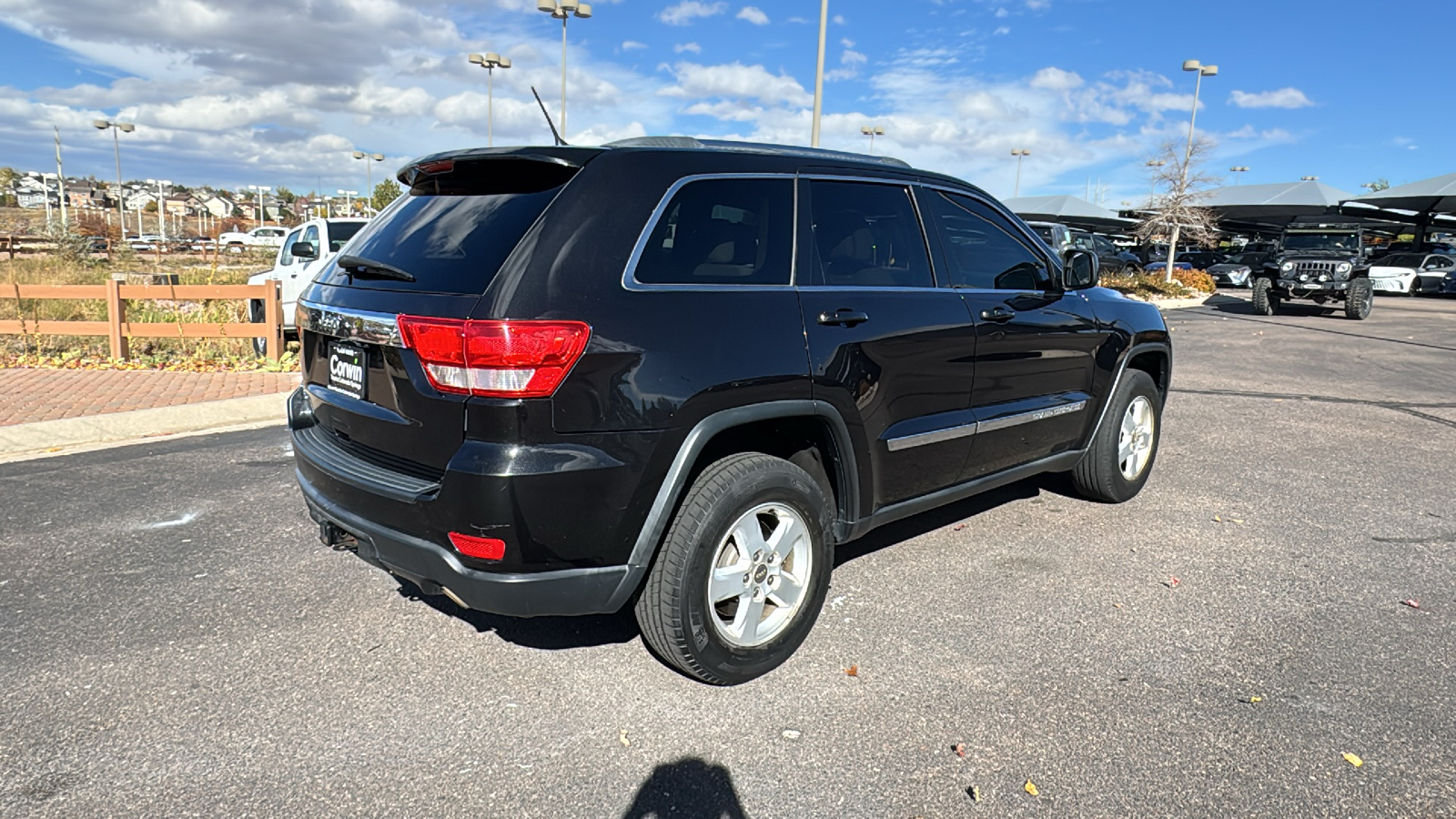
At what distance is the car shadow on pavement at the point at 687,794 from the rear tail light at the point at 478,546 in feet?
2.54

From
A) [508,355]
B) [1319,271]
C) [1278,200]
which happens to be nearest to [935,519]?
[508,355]

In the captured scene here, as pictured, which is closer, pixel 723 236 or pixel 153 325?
pixel 723 236

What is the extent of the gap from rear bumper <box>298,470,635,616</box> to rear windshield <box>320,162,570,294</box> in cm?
78

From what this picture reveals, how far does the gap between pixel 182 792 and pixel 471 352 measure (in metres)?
1.43

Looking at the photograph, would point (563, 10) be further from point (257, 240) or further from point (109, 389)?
point (257, 240)

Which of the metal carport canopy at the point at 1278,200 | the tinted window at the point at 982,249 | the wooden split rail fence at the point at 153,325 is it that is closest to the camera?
the tinted window at the point at 982,249

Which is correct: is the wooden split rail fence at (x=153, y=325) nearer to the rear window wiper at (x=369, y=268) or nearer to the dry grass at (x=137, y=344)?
the dry grass at (x=137, y=344)

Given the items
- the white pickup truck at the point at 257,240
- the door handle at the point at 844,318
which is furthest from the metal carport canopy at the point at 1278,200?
the white pickup truck at the point at 257,240

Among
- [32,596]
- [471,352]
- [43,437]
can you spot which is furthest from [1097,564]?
[43,437]

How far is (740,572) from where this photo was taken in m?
2.99

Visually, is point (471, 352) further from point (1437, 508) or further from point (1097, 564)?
point (1437, 508)

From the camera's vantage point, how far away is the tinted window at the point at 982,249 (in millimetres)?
3881

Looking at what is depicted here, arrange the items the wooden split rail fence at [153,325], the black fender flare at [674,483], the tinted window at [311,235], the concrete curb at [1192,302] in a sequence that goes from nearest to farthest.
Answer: the black fender flare at [674,483]
the wooden split rail fence at [153,325]
the tinted window at [311,235]
the concrete curb at [1192,302]

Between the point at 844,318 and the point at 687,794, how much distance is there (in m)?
1.65
